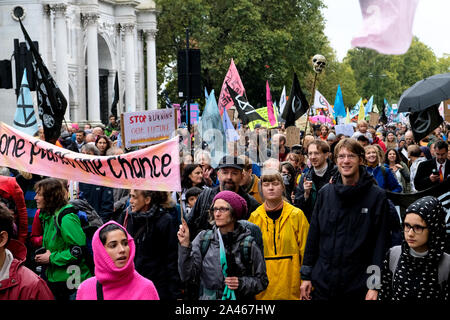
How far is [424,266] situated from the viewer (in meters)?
5.21

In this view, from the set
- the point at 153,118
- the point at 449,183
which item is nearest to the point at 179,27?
the point at 153,118

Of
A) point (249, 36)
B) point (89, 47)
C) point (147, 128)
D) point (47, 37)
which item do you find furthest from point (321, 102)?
point (249, 36)

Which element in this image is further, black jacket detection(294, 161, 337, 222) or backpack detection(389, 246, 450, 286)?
black jacket detection(294, 161, 337, 222)

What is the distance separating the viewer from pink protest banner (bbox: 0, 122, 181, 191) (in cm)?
636

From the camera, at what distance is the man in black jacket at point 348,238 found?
601cm

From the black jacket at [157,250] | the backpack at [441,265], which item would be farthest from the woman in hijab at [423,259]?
the black jacket at [157,250]

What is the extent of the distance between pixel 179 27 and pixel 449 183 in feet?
155

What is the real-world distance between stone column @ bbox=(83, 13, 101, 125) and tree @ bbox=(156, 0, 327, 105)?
10958mm

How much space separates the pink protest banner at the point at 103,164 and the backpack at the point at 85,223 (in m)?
0.35

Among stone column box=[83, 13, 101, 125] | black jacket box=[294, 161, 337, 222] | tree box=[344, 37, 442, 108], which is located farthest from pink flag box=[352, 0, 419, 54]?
tree box=[344, 37, 442, 108]

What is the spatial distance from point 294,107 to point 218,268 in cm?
1138

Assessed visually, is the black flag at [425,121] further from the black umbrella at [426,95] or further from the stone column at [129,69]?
the stone column at [129,69]

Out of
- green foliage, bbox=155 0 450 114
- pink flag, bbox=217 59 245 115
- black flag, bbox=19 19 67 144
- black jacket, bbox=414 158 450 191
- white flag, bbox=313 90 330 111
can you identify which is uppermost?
green foliage, bbox=155 0 450 114

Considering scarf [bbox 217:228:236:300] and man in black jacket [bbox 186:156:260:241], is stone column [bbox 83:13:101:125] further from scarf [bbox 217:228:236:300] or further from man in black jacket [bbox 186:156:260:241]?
scarf [bbox 217:228:236:300]
